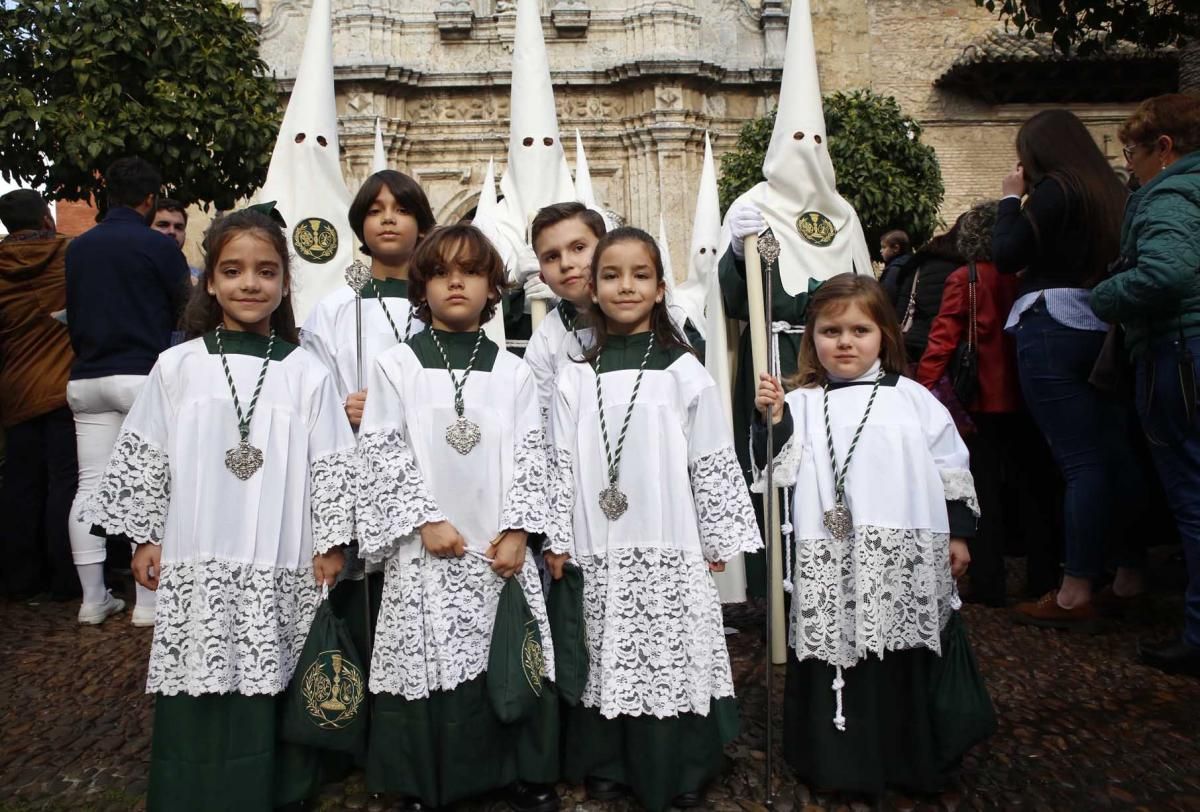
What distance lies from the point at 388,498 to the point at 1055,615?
2.93m

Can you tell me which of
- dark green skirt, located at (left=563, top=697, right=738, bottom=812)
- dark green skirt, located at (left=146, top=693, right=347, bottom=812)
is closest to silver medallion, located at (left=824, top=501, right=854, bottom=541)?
dark green skirt, located at (left=563, top=697, right=738, bottom=812)

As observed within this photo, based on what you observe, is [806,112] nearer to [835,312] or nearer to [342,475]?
[835,312]

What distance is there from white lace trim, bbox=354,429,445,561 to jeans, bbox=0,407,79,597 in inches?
124

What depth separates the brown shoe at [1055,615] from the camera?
3.91 metres

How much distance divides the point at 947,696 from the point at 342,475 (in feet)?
5.59

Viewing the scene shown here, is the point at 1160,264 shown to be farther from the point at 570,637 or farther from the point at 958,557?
the point at 570,637

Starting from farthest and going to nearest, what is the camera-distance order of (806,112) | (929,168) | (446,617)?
(929,168), (806,112), (446,617)

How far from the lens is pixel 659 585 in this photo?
2.54 meters

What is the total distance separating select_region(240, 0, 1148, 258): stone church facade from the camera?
13227 mm

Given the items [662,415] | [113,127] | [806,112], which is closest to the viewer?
[662,415]

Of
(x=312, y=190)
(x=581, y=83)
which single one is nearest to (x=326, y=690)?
(x=312, y=190)

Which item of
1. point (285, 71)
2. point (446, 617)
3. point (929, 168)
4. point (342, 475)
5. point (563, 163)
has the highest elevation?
point (285, 71)

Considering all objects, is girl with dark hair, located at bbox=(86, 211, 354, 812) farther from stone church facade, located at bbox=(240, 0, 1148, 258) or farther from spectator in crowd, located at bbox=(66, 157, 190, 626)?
stone church facade, located at bbox=(240, 0, 1148, 258)

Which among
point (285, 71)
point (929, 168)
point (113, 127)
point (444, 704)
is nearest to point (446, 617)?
point (444, 704)
